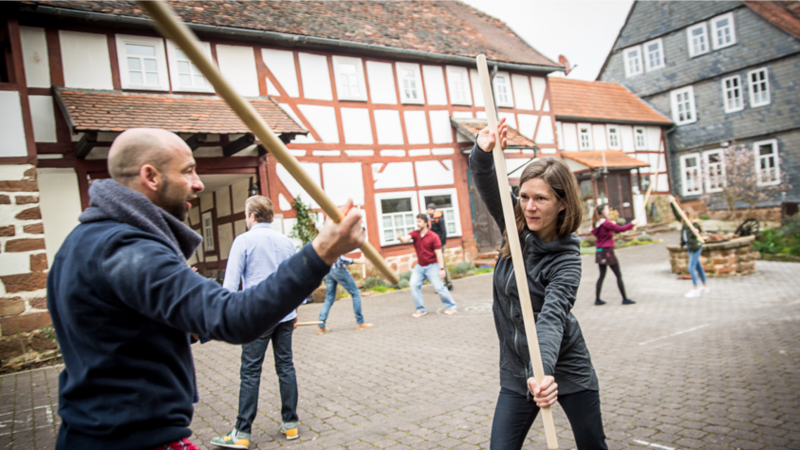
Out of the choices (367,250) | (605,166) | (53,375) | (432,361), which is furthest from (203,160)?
(605,166)

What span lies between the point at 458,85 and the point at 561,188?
15.5m

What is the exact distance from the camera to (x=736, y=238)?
40.6ft

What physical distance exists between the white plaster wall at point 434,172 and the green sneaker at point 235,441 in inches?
492

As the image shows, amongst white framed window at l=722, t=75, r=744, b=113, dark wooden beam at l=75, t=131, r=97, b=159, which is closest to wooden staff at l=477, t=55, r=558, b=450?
dark wooden beam at l=75, t=131, r=97, b=159

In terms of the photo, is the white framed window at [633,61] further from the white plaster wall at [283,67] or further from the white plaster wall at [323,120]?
the white plaster wall at [283,67]

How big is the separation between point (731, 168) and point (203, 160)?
20.7m

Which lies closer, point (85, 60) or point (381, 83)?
point (85, 60)

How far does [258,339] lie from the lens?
436 centimetres

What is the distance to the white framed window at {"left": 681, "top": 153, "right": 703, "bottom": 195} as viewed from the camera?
2688 cm

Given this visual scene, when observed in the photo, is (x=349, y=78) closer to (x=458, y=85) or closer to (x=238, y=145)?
(x=458, y=85)

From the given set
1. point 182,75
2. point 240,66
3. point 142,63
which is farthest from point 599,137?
point 142,63

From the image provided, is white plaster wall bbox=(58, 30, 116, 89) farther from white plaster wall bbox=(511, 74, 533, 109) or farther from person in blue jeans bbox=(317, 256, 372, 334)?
white plaster wall bbox=(511, 74, 533, 109)

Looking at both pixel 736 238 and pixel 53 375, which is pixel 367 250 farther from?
pixel 736 238

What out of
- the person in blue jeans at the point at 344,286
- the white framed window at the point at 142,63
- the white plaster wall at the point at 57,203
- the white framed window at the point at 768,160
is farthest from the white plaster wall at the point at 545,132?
the white plaster wall at the point at 57,203
